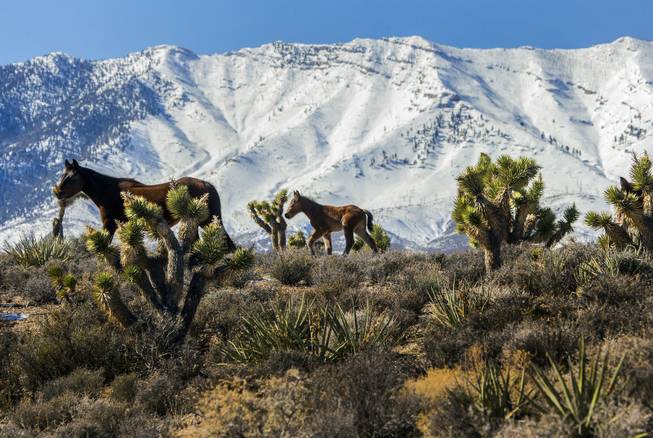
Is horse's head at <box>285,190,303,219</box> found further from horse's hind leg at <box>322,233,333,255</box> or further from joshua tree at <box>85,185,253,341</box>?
joshua tree at <box>85,185,253,341</box>

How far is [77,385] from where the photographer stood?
23.5ft

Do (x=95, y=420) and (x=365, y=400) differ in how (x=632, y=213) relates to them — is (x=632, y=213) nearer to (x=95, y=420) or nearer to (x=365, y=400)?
(x=365, y=400)

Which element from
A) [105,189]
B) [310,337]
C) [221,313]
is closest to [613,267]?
[310,337]

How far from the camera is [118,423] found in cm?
611

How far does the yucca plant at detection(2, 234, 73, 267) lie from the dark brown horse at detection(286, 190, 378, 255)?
24.6ft

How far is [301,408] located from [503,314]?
3513 millimetres

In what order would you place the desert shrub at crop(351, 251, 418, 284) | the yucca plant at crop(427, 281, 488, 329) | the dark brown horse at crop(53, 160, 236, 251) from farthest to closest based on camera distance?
the desert shrub at crop(351, 251, 418, 284)
the dark brown horse at crop(53, 160, 236, 251)
the yucca plant at crop(427, 281, 488, 329)

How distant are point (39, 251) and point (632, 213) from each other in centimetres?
1316

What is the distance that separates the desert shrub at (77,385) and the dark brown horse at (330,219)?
12.4m

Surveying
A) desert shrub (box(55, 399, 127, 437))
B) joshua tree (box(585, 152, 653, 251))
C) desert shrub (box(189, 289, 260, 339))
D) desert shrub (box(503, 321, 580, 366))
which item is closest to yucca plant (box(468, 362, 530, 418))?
desert shrub (box(503, 321, 580, 366))

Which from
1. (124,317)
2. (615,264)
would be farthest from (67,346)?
(615,264)

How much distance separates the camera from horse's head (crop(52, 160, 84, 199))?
1245 cm

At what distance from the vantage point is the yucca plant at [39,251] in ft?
46.5

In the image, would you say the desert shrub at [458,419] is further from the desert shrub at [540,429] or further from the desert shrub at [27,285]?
the desert shrub at [27,285]
